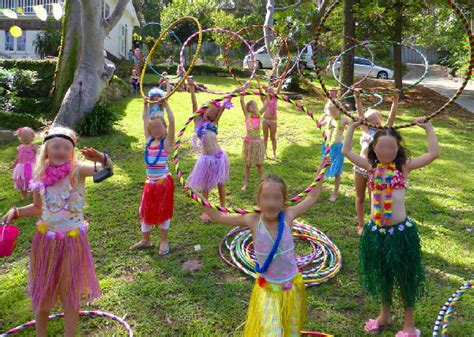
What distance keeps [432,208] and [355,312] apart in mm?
3419

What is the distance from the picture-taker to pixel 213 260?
5.15 m

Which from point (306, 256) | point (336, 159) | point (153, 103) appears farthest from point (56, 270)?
point (336, 159)

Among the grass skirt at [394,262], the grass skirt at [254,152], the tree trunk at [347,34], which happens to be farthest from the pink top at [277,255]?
the tree trunk at [347,34]

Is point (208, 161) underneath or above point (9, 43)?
underneath

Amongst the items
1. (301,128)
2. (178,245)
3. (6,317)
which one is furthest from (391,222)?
(301,128)

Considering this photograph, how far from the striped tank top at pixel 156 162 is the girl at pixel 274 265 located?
209 cm

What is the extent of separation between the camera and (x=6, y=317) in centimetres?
409

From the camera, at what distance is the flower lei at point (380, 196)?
12.2 feet

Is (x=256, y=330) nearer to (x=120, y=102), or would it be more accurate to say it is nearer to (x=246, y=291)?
(x=246, y=291)

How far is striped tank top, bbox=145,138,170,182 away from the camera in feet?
17.2

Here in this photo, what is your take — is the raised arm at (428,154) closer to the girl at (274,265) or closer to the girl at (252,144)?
the girl at (274,265)

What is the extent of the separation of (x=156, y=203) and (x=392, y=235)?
106 inches

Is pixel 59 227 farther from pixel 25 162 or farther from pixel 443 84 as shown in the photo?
pixel 443 84

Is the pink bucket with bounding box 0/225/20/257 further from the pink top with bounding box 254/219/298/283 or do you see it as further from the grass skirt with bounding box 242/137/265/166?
the grass skirt with bounding box 242/137/265/166
